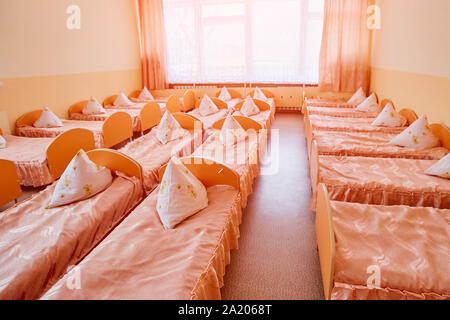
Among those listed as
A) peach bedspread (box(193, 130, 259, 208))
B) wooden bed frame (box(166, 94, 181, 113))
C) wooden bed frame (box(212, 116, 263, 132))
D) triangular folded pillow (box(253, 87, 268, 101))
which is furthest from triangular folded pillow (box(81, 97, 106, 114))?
triangular folded pillow (box(253, 87, 268, 101))

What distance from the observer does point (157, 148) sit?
328cm

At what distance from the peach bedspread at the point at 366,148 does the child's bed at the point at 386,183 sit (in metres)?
0.24

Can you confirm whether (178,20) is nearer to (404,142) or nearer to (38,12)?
(38,12)

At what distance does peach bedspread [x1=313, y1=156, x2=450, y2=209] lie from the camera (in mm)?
2070

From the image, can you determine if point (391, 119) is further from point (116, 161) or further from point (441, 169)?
point (116, 161)

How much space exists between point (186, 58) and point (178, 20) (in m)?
0.77

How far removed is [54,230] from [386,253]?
182 cm

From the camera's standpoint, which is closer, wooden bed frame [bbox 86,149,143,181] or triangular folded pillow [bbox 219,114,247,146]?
wooden bed frame [bbox 86,149,143,181]

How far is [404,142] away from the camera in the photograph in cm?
298

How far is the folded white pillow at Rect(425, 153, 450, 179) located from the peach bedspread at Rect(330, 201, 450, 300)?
1.60ft

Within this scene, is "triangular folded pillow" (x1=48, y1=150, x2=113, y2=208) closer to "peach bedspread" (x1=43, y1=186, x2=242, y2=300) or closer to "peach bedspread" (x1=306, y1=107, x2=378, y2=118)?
"peach bedspread" (x1=43, y1=186, x2=242, y2=300)

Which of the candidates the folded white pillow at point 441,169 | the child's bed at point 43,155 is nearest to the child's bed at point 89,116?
the child's bed at point 43,155

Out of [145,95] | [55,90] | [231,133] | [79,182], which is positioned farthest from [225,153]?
[145,95]
